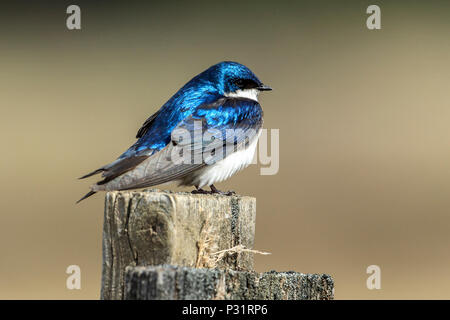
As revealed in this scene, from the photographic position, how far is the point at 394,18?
13.4 meters

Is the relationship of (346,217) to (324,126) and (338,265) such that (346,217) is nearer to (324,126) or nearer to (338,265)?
(338,265)

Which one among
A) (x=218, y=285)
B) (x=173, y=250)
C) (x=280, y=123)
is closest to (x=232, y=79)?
(x=173, y=250)

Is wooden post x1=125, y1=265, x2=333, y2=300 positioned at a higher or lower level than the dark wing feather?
lower

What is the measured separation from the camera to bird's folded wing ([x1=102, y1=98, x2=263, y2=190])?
4.07m

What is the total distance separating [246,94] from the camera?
5.13 metres

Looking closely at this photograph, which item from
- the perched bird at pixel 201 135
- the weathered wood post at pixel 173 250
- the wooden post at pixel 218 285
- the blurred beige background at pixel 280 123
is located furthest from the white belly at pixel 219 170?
the blurred beige background at pixel 280 123

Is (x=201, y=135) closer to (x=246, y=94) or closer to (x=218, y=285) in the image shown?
(x=246, y=94)

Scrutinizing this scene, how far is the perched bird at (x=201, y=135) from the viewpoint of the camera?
13.6 feet

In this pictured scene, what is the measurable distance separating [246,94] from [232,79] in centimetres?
17

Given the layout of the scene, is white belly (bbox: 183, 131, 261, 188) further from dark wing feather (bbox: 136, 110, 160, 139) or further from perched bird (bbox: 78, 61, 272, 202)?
dark wing feather (bbox: 136, 110, 160, 139)

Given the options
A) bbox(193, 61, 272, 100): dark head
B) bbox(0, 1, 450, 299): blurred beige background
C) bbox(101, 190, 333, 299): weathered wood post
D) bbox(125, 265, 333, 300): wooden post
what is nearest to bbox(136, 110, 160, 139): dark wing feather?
bbox(193, 61, 272, 100): dark head

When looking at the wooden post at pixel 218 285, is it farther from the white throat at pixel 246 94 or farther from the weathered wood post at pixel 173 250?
the white throat at pixel 246 94

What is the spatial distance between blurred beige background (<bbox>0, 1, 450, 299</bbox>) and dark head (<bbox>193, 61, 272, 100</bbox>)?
7.19 feet

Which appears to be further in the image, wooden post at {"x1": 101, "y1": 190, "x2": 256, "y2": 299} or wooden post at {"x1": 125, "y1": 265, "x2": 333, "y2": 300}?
wooden post at {"x1": 101, "y1": 190, "x2": 256, "y2": 299}
